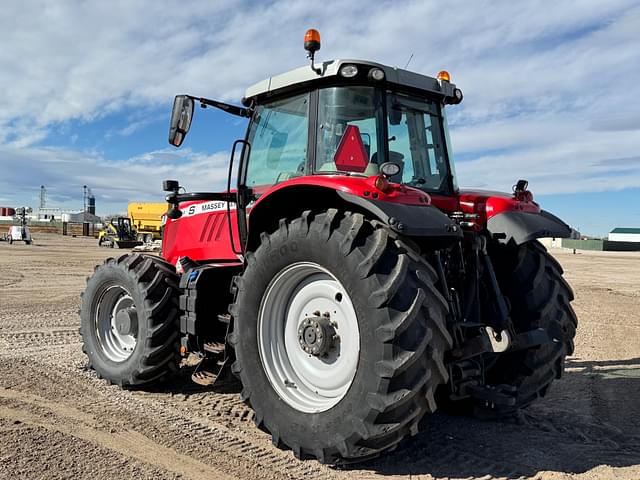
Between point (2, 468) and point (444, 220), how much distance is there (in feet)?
9.62

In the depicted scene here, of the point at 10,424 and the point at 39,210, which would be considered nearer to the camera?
the point at 10,424

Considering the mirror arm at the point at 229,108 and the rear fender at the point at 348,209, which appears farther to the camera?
the mirror arm at the point at 229,108

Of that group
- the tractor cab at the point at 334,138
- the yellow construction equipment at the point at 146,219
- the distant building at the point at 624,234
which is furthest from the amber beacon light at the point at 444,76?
the distant building at the point at 624,234

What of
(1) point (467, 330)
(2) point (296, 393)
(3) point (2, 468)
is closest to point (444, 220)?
(1) point (467, 330)

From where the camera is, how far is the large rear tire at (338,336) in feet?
9.92

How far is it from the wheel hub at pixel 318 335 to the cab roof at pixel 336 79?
168cm

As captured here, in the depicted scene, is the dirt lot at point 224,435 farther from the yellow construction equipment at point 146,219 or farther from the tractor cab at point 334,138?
the yellow construction equipment at point 146,219

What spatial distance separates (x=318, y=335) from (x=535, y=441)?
174cm

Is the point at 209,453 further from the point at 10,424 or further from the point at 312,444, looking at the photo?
the point at 10,424

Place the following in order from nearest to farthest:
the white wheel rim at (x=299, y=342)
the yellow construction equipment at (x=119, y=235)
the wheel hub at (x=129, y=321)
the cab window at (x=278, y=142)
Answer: the white wheel rim at (x=299, y=342) → the cab window at (x=278, y=142) → the wheel hub at (x=129, y=321) → the yellow construction equipment at (x=119, y=235)

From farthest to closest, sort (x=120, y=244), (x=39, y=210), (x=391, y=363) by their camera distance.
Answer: (x=39, y=210), (x=120, y=244), (x=391, y=363)

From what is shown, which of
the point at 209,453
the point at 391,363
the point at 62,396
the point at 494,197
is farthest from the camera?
the point at 62,396

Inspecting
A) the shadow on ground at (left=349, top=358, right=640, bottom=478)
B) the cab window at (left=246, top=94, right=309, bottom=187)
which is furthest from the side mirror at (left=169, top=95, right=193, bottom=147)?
the shadow on ground at (left=349, top=358, right=640, bottom=478)

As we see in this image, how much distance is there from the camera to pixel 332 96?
4078 millimetres
